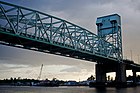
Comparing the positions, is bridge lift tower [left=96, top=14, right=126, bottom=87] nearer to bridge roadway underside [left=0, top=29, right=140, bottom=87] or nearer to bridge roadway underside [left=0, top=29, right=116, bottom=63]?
bridge roadway underside [left=0, top=29, right=140, bottom=87]

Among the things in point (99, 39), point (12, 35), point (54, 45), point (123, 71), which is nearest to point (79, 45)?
point (54, 45)

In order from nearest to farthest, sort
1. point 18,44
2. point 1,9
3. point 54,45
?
point 1,9, point 18,44, point 54,45

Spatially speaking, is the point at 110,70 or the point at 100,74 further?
the point at 110,70

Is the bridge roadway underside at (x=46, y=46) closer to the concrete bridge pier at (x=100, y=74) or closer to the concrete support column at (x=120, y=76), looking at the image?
the concrete support column at (x=120, y=76)

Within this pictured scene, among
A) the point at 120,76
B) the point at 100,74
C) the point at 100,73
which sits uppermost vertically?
the point at 100,73

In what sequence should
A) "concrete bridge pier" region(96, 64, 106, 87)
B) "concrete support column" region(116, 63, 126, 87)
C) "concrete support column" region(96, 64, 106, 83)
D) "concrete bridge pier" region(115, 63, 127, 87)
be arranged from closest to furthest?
"concrete support column" region(116, 63, 126, 87)
"concrete bridge pier" region(115, 63, 127, 87)
"concrete bridge pier" region(96, 64, 106, 87)
"concrete support column" region(96, 64, 106, 83)

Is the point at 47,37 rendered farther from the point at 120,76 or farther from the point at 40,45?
the point at 120,76

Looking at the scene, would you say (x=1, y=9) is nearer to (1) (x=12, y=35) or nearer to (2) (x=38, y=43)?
(1) (x=12, y=35)

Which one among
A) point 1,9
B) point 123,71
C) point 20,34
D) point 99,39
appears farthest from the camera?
point 123,71

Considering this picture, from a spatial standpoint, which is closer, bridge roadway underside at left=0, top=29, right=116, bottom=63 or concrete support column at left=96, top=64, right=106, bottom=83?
bridge roadway underside at left=0, top=29, right=116, bottom=63

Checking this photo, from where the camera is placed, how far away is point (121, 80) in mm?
94500

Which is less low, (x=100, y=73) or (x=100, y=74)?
(x=100, y=73)

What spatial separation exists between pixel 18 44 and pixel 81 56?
89.4ft

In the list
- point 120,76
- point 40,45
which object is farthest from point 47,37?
point 120,76
